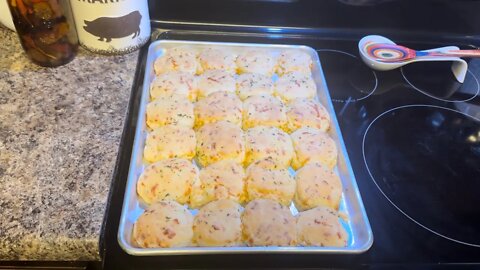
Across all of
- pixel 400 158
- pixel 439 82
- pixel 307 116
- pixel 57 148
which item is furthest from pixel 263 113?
pixel 439 82

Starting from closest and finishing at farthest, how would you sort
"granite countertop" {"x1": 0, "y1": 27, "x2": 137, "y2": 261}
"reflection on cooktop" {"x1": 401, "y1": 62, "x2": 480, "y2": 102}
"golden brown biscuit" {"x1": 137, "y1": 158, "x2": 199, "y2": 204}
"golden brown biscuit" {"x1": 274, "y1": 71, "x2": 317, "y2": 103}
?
1. "granite countertop" {"x1": 0, "y1": 27, "x2": 137, "y2": 261}
2. "golden brown biscuit" {"x1": 137, "y1": 158, "x2": 199, "y2": 204}
3. "golden brown biscuit" {"x1": 274, "y1": 71, "x2": 317, "y2": 103}
4. "reflection on cooktop" {"x1": 401, "y1": 62, "x2": 480, "y2": 102}

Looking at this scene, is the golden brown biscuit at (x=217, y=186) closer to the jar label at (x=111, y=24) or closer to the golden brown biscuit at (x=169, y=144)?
the golden brown biscuit at (x=169, y=144)

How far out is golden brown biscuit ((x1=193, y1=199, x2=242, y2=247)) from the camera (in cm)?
64

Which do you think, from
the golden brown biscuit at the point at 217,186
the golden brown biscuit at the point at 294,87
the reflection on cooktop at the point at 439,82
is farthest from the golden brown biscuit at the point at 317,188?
the reflection on cooktop at the point at 439,82

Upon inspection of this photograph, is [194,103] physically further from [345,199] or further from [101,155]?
[345,199]

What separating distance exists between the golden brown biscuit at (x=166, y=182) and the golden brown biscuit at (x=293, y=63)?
1.24 ft

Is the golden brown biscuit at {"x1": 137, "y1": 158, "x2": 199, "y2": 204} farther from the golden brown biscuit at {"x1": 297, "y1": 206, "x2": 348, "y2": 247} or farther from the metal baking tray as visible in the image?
the golden brown biscuit at {"x1": 297, "y1": 206, "x2": 348, "y2": 247}

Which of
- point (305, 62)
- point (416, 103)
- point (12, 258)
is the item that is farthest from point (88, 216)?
point (416, 103)

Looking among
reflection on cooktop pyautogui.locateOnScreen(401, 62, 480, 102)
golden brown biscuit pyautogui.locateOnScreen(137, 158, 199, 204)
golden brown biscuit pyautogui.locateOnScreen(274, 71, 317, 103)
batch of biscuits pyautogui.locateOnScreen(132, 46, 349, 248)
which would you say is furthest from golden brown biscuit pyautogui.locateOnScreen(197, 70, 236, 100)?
reflection on cooktop pyautogui.locateOnScreen(401, 62, 480, 102)

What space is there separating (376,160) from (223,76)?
38 cm

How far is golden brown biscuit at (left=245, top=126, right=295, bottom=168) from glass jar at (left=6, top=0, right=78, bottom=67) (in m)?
0.43

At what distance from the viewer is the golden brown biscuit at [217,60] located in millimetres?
949

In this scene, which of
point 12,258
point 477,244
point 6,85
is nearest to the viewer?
point 12,258

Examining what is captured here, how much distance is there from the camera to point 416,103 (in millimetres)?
975
